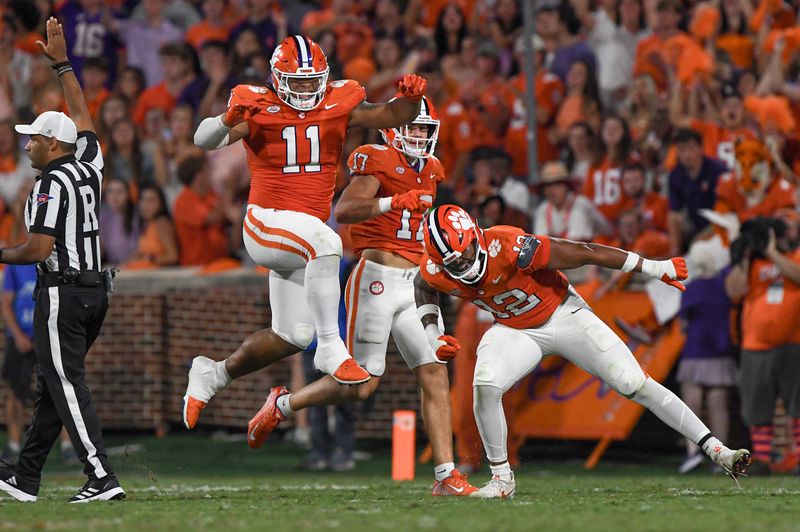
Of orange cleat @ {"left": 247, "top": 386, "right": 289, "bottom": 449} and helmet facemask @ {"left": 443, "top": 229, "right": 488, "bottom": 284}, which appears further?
orange cleat @ {"left": 247, "top": 386, "right": 289, "bottom": 449}

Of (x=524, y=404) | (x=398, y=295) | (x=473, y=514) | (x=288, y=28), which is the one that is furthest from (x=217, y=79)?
(x=473, y=514)

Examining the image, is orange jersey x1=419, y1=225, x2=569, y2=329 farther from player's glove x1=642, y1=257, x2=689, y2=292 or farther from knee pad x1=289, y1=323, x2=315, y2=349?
knee pad x1=289, y1=323, x2=315, y2=349

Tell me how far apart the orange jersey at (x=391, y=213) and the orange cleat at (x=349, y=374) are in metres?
1.00

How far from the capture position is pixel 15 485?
24.9 ft

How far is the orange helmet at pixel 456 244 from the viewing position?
7352 millimetres

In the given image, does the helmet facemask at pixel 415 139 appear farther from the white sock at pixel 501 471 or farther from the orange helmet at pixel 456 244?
the white sock at pixel 501 471

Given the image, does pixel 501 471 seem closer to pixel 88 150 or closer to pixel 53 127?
pixel 88 150

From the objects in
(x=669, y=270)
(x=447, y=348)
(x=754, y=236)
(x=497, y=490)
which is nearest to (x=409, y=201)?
(x=447, y=348)

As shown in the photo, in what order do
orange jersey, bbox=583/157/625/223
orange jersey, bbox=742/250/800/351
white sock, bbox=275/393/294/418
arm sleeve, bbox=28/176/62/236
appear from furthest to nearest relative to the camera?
orange jersey, bbox=583/157/625/223, orange jersey, bbox=742/250/800/351, white sock, bbox=275/393/294/418, arm sleeve, bbox=28/176/62/236

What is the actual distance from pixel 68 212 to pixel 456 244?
2.05 m

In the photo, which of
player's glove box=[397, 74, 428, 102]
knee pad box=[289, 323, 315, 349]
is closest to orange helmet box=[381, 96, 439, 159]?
player's glove box=[397, 74, 428, 102]

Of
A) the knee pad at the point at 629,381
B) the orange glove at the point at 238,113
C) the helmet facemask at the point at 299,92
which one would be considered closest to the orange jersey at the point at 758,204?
the knee pad at the point at 629,381

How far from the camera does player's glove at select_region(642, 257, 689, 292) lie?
7.52m

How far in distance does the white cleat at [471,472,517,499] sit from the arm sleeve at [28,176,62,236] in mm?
2673
